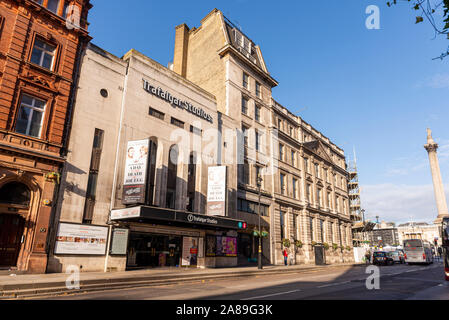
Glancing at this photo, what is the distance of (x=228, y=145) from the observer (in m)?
30.8

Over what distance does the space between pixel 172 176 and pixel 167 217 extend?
5.15m

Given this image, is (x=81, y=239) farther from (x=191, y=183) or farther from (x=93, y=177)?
(x=191, y=183)

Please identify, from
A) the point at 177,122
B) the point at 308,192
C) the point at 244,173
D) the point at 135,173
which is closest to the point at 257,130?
the point at 244,173

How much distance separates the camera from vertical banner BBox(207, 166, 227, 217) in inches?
964

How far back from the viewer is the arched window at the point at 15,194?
1545 cm

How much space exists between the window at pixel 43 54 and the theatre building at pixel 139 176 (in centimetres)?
199

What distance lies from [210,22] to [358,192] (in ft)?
190

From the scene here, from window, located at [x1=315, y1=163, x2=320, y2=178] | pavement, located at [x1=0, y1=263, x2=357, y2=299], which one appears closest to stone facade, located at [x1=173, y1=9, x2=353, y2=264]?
window, located at [x1=315, y1=163, x2=320, y2=178]

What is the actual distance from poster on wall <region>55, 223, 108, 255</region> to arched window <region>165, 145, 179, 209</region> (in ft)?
19.5

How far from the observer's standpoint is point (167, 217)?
19703 mm

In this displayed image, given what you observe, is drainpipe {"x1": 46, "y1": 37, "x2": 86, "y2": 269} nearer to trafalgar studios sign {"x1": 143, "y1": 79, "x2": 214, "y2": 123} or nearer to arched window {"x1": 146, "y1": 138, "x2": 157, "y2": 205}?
trafalgar studios sign {"x1": 143, "y1": 79, "x2": 214, "y2": 123}

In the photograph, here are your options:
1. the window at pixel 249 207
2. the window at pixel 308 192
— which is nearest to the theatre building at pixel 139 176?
the window at pixel 249 207
